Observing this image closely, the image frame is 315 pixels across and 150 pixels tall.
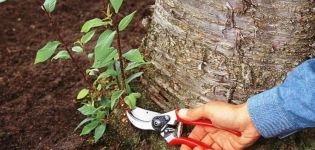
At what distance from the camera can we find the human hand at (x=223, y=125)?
1496 mm

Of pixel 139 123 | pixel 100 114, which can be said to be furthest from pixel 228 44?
pixel 100 114

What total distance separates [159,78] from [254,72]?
413 millimetres

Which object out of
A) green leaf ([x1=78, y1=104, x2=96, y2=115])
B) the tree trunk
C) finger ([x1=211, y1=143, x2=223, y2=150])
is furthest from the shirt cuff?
green leaf ([x1=78, y1=104, x2=96, y2=115])

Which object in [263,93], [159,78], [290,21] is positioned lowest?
[159,78]

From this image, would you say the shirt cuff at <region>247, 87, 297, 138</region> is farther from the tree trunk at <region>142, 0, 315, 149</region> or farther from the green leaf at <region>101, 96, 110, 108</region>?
the green leaf at <region>101, 96, 110, 108</region>

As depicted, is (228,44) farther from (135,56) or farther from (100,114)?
(100,114)

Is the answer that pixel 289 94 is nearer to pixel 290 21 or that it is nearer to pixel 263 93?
pixel 263 93

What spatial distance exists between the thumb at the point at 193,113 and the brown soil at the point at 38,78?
441 millimetres

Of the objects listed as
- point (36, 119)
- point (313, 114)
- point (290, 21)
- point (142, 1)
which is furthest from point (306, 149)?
point (142, 1)

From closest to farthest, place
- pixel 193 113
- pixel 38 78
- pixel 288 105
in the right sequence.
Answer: pixel 288 105 → pixel 193 113 → pixel 38 78

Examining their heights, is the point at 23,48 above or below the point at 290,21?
below

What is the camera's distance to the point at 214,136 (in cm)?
163

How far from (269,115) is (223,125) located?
0.55 ft

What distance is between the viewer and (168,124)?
1.67 metres
